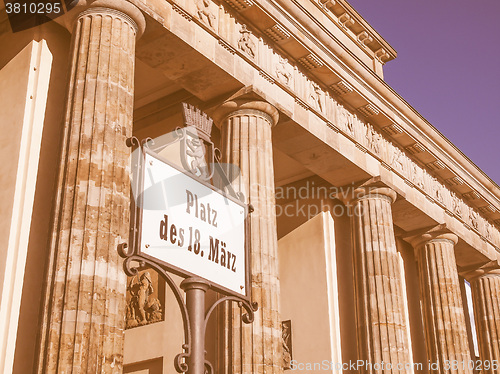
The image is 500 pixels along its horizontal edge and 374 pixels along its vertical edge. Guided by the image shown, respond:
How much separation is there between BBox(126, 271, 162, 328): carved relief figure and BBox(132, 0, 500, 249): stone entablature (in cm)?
622

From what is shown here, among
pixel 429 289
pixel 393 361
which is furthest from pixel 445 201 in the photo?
pixel 393 361

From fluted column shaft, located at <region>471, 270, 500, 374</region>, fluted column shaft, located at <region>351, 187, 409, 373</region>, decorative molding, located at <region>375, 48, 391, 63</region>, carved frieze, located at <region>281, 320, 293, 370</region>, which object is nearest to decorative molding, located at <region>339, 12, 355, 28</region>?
decorative molding, located at <region>375, 48, 391, 63</region>

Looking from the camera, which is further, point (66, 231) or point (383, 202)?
point (383, 202)

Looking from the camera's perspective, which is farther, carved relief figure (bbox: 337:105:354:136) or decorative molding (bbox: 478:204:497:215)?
decorative molding (bbox: 478:204:497:215)

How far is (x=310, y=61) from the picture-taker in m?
16.4

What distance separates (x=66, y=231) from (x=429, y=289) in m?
13.5

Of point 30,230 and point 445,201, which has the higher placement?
point 445,201

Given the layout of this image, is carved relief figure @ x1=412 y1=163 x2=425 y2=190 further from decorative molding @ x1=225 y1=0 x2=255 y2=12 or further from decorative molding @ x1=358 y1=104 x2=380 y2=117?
decorative molding @ x1=225 y1=0 x2=255 y2=12

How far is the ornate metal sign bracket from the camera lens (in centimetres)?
Answer: 455

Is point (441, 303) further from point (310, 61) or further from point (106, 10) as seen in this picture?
point (106, 10)

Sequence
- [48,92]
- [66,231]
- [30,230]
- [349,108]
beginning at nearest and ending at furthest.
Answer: [66,231], [30,230], [48,92], [349,108]

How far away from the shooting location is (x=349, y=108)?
18016mm

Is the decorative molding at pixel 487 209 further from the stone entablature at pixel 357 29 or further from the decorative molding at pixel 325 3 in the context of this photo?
the decorative molding at pixel 325 3

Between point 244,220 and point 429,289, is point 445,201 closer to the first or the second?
point 429,289
